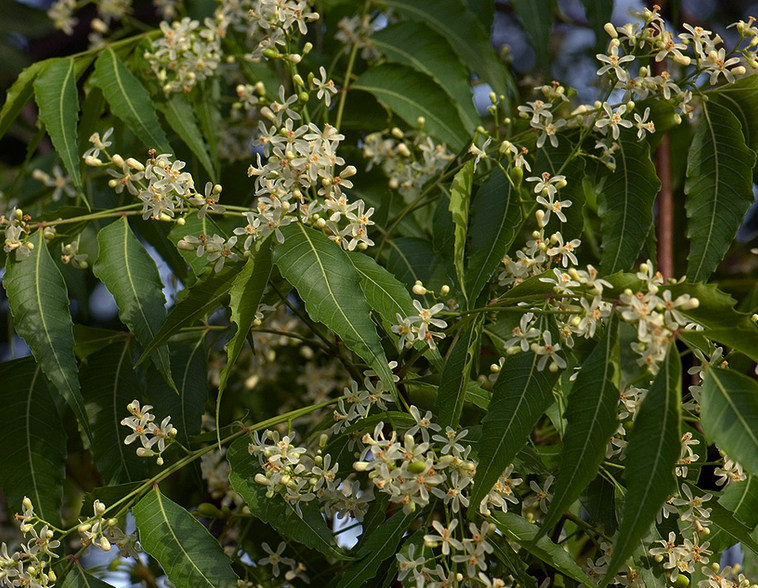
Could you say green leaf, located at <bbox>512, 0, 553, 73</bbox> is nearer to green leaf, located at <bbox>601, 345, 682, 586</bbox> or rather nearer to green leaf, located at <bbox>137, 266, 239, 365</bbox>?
Answer: green leaf, located at <bbox>137, 266, 239, 365</bbox>

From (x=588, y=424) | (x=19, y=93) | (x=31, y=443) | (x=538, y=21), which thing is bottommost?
(x=31, y=443)

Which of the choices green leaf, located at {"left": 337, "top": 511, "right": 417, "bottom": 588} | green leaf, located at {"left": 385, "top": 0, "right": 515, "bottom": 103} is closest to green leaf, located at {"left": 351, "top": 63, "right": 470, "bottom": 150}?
green leaf, located at {"left": 385, "top": 0, "right": 515, "bottom": 103}

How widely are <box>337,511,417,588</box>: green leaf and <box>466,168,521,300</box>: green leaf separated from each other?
0.41 meters

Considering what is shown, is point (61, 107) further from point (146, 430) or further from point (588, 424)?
point (588, 424)

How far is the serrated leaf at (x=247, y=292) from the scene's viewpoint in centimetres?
131

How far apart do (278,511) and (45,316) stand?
2.06 ft

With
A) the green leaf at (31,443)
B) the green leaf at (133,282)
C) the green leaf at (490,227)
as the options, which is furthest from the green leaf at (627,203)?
the green leaf at (31,443)

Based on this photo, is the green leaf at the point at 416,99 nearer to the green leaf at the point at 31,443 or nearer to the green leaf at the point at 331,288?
the green leaf at the point at 331,288

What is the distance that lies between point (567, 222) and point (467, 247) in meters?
0.23

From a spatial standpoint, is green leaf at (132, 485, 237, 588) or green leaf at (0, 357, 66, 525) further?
green leaf at (0, 357, 66, 525)

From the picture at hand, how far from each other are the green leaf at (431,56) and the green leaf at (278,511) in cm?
110

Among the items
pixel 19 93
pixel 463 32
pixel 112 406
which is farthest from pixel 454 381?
pixel 19 93

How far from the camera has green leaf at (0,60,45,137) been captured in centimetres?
204

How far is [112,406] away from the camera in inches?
69.5
